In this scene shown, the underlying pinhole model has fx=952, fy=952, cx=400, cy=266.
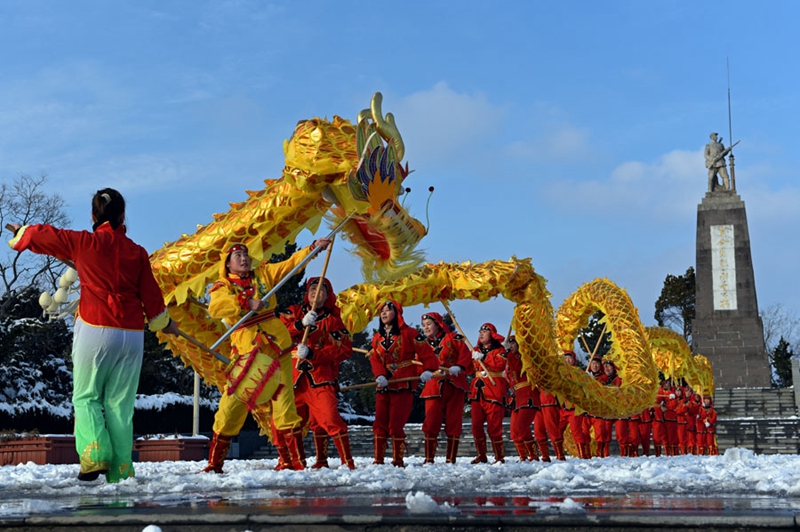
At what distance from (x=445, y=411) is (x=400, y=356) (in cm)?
163

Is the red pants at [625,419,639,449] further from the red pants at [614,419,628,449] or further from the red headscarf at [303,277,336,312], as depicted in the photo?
the red headscarf at [303,277,336,312]

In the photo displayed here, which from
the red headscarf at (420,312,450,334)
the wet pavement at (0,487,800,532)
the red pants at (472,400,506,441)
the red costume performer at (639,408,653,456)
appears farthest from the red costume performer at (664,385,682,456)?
the wet pavement at (0,487,800,532)

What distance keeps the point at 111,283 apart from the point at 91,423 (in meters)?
0.93

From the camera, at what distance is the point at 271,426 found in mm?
9859

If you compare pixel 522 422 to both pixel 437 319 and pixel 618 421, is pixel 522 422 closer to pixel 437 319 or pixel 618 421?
A: pixel 437 319

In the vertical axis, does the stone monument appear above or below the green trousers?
above

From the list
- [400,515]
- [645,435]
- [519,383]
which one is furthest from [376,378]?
[645,435]

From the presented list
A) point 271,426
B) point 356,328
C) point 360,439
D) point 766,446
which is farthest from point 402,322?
point 766,446

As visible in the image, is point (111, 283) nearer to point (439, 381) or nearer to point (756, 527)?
point (756, 527)

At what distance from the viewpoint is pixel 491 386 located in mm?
12633

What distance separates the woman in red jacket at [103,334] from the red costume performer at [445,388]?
5.48m

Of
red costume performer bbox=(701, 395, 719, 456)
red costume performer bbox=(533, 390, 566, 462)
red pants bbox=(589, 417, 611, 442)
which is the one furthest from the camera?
red costume performer bbox=(701, 395, 719, 456)

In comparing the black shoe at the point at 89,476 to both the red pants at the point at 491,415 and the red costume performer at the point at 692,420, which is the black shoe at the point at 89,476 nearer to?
the red pants at the point at 491,415

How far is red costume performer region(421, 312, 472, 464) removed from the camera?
38.0 ft
